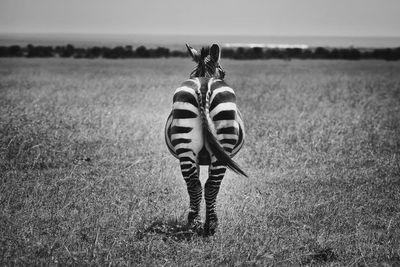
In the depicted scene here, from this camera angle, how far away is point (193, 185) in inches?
218

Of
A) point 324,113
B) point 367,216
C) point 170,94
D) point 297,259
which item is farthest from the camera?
point 170,94

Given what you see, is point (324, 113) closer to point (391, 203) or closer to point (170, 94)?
point (170, 94)

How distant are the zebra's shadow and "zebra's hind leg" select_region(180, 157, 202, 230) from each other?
0.10m

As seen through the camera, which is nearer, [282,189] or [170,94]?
[282,189]

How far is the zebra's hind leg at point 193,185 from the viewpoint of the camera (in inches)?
210

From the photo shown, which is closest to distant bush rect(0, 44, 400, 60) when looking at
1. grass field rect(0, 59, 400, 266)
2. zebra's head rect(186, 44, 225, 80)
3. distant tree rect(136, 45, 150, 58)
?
distant tree rect(136, 45, 150, 58)

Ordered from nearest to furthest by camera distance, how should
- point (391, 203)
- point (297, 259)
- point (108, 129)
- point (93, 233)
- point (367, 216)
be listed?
point (297, 259), point (93, 233), point (367, 216), point (391, 203), point (108, 129)

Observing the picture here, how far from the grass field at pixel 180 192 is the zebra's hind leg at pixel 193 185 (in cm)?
24

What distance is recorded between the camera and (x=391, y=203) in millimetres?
6992

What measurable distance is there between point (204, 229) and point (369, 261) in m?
1.85

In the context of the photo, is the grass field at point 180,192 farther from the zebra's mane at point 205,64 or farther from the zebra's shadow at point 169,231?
the zebra's mane at point 205,64

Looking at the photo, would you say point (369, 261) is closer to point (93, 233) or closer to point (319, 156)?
point (93, 233)

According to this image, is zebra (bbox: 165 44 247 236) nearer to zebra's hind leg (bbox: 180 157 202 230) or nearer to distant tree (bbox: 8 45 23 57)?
zebra's hind leg (bbox: 180 157 202 230)

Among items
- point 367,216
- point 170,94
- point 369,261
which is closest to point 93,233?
point 369,261
